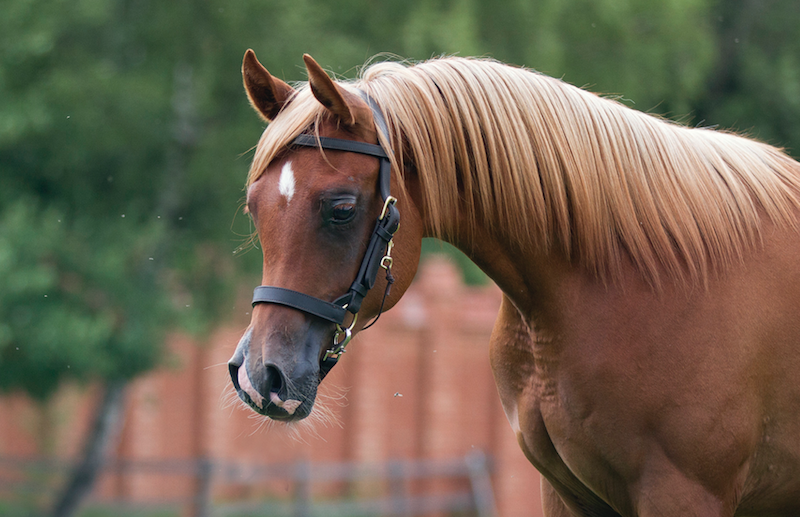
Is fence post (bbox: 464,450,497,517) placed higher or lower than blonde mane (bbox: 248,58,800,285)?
lower

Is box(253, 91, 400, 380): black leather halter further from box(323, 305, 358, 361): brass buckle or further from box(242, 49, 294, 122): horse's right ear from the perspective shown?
box(242, 49, 294, 122): horse's right ear

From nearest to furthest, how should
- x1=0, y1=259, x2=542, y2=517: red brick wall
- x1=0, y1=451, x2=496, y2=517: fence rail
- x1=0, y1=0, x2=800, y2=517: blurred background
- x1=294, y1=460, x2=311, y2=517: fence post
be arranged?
1. x1=0, y1=0, x2=800, y2=517: blurred background
2. x1=0, y1=451, x2=496, y2=517: fence rail
3. x1=294, y1=460, x2=311, y2=517: fence post
4. x1=0, y1=259, x2=542, y2=517: red brick wall

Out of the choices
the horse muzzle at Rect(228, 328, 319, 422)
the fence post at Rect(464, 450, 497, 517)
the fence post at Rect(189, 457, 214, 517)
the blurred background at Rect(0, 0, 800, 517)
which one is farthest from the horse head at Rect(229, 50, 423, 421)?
the fence post at Rect(464, 450, 497, 517)

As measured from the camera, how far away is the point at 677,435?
2168mm

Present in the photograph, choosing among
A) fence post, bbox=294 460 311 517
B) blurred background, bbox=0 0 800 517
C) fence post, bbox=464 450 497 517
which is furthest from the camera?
fence post, bbox=464 450 497 517

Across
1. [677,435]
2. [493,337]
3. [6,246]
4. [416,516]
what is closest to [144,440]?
[416,516]

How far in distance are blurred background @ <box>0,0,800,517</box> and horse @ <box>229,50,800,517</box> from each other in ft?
9.49

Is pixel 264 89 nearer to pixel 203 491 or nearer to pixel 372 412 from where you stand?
pixel 203 491

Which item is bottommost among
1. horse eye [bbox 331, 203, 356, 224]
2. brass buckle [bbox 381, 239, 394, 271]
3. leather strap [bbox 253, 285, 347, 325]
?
leather strap [bbox 253, 285, 347, 325]

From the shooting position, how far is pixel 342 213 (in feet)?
7.00

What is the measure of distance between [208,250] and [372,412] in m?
3.57

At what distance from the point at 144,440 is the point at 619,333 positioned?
9.74m

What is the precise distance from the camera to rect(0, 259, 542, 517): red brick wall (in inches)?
416

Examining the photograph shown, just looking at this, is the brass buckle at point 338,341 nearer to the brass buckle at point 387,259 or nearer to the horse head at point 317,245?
the horse head at point 317,245
